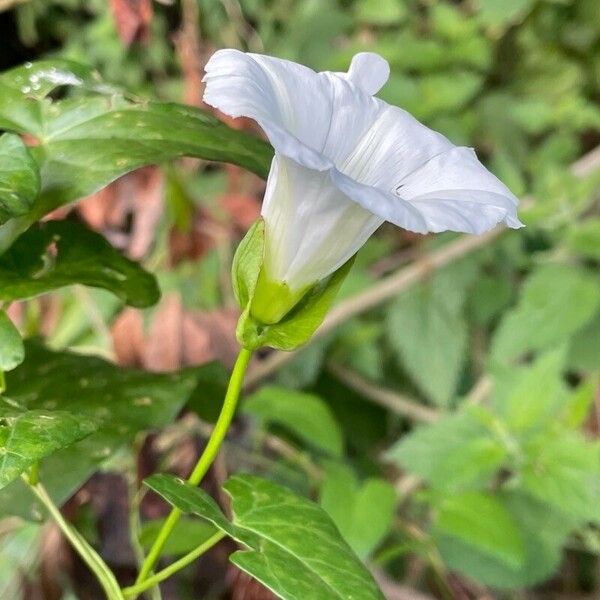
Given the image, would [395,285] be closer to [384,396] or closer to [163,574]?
[384,396]

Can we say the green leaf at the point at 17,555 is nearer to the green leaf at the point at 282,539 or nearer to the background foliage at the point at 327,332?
the background foliage at the point at 327,332

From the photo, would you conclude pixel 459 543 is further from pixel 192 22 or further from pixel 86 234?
pixel 192 22

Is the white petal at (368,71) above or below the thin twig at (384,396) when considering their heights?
above

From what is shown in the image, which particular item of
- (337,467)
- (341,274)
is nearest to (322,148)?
(341,274)

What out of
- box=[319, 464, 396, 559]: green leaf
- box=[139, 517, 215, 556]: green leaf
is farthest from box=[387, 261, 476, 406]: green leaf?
box=[139, 517, 215, 556]: green leaf

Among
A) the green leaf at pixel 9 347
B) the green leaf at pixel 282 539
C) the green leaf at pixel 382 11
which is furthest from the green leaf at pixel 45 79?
the green leaf at pixel 382 11

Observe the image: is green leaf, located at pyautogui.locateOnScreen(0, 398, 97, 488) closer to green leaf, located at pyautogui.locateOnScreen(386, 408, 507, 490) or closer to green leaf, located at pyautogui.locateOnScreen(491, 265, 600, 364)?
green leaf, located at pyautogui.locateOnScreen(386, 408, 507, 490)
